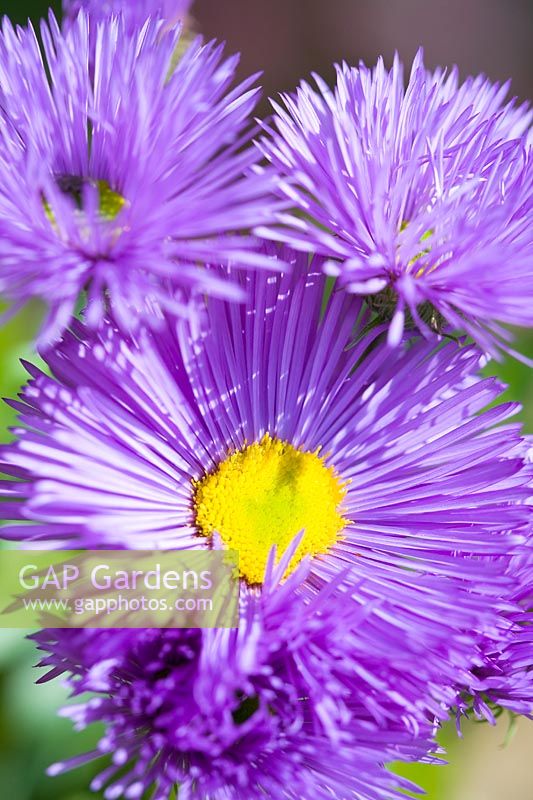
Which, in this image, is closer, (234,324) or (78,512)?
(78,512)

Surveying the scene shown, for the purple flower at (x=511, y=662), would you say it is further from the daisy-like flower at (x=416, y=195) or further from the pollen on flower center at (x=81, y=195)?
the pollen on flower center at (x=81, y=195)

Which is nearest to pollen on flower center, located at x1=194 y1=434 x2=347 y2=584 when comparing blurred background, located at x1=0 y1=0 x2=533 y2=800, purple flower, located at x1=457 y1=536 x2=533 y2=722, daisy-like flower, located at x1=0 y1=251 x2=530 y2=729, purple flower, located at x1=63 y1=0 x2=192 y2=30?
daisy-like flower, located at x1=0 y1=251 x2=530 y2=729

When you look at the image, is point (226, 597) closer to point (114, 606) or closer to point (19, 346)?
point (114, 606)

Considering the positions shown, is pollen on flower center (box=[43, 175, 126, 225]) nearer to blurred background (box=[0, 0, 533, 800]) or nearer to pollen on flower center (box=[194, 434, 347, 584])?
pollen on flower center (box=[194, 434, 347, 584])

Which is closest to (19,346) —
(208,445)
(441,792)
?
(208,445)

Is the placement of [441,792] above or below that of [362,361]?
below

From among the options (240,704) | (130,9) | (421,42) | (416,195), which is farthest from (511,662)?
(421,42)
